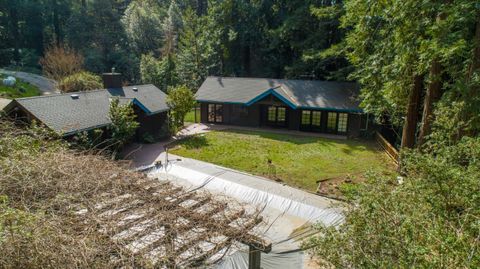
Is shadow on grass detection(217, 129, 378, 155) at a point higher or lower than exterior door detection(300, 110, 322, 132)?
lower

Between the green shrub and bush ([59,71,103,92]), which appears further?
bush ([59,71,103,92])

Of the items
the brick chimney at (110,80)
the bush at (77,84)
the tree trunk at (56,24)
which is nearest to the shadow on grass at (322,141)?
the brick chimney at (110,80)

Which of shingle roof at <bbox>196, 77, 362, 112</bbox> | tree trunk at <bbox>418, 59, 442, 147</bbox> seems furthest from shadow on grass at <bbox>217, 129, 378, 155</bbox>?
tree trunk at <bbox>418, 59, 442, 147</bbox>

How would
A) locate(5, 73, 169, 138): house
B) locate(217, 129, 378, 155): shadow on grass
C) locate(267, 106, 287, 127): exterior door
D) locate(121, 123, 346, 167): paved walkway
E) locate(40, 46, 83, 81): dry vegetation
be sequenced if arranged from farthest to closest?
locate(40, 46, 83, 81): dry vegetation < locate(267, 106, 287, 127): exterior door < locate(217, 129, 378, 155): shadow on grass < locate(121, 123, 346, 167): paved walkway < locate(5, 73, 169, 138): house

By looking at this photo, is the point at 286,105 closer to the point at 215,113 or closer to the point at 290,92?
the point at 290,92

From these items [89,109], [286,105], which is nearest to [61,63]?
[89,109]

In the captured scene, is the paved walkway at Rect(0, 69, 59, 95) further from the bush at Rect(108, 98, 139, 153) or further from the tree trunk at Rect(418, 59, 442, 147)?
the tree trunk at Rect(418, 59, 442, 147)

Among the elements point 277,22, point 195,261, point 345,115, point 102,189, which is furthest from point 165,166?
point 277,22
